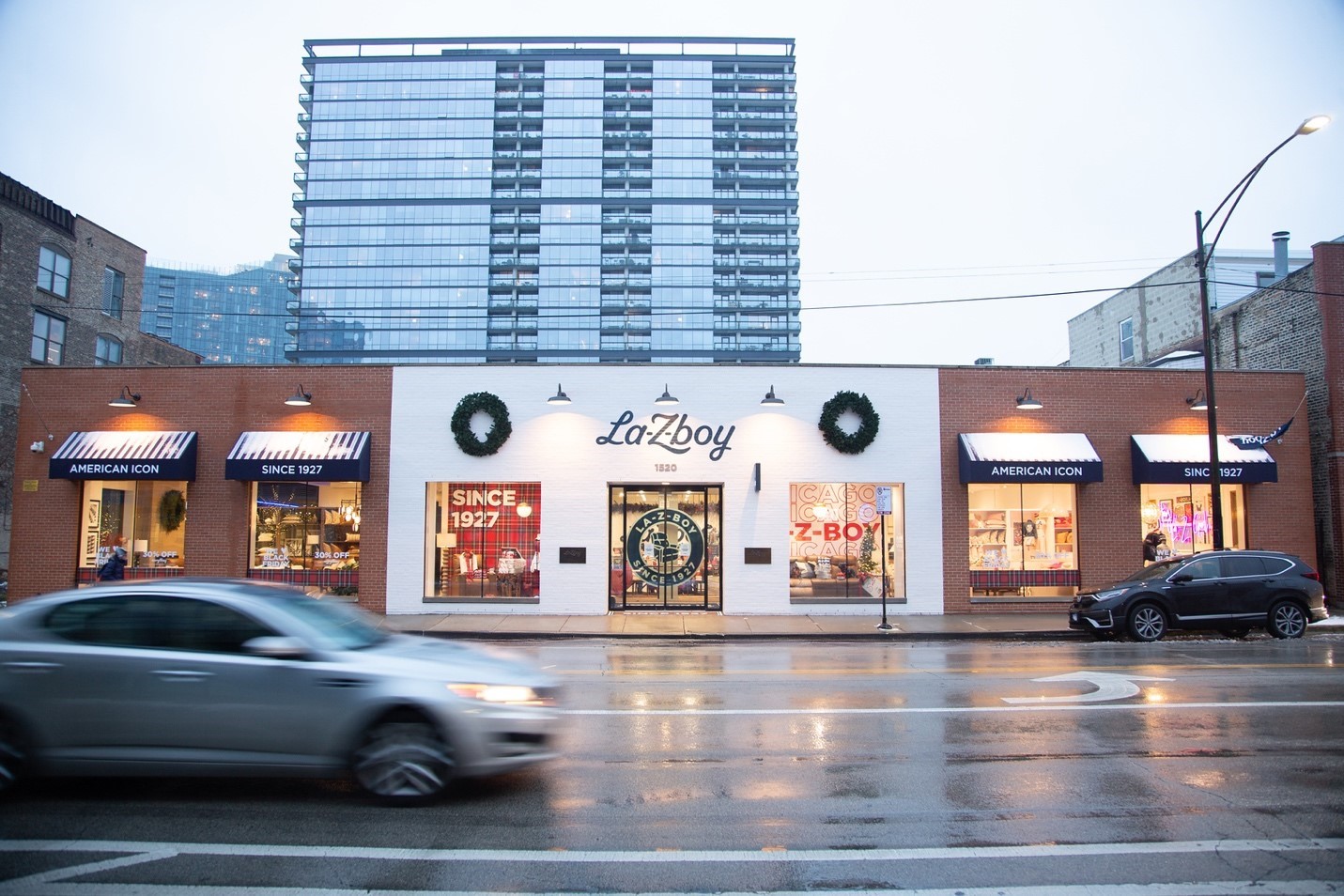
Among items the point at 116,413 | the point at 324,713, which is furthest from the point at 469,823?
the point at 116,413

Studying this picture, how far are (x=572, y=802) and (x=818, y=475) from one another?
46.3 ft

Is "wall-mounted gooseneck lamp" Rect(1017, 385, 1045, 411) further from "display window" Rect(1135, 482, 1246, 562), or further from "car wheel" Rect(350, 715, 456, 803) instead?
"car wheel" Rect(350, 715, 456, 803)

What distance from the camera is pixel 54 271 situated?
34.4 meters

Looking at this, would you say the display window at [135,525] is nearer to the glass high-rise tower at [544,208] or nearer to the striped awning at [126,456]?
the striped awning at [126,456]

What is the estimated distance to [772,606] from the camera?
1894cm

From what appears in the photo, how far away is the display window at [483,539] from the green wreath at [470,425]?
3.02 ft

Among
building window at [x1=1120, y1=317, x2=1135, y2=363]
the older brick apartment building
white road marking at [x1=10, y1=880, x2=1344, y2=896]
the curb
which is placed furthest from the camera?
building window at [x1=1120, y1=317, x2=1135, y2=363]

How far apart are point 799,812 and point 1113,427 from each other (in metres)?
17.1

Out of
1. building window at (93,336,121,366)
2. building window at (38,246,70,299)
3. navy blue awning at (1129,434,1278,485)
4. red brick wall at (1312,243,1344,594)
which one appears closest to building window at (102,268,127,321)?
building window at (93,336,121,366)

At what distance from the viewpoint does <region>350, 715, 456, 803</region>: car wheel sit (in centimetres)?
570

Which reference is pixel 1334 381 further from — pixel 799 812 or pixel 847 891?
pixel 847 891

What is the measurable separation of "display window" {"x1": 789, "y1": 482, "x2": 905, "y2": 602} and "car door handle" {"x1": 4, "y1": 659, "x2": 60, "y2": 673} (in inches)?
596

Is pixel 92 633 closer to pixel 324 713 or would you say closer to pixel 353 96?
pixel 324 713

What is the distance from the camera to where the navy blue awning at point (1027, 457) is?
60.6 ft
